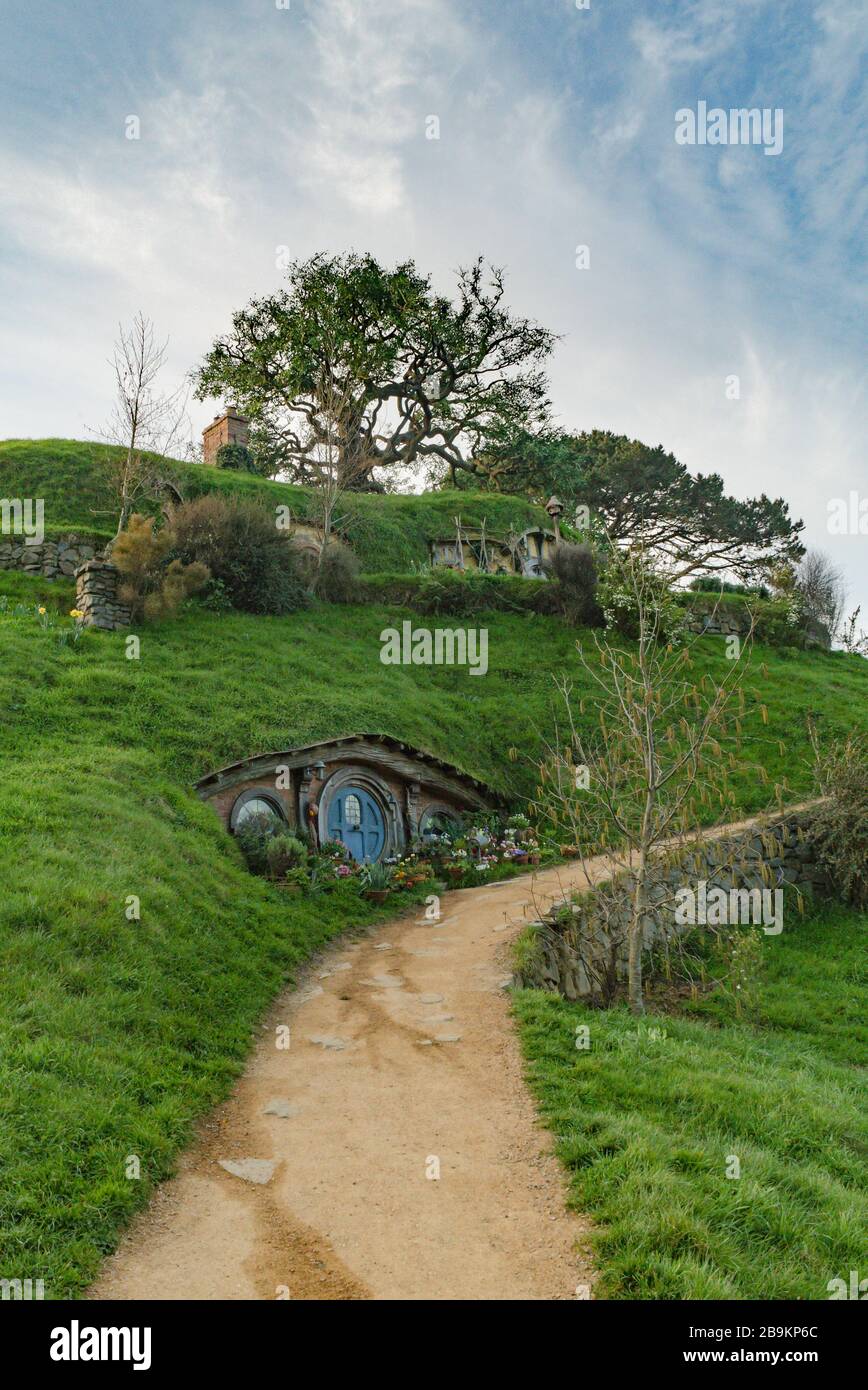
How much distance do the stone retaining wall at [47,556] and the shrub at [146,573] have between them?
9.32ft

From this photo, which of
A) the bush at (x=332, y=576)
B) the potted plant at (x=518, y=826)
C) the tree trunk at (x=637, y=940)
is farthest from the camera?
the bush at (x=332, y=576)

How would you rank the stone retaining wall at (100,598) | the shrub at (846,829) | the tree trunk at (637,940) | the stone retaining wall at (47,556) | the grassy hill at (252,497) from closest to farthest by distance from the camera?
the tree trunk at (637,940)
the shrub at (846,829)
the stone retaining wall at (100,598)
the stone retaining wall at (47,556)
the grassy hill at (252,497)

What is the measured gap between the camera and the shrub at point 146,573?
20.5 meters

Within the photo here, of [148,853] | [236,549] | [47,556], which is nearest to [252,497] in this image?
[236,549]

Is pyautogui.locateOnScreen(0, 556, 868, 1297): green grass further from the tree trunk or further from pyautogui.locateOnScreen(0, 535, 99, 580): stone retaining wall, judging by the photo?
the tree trunk

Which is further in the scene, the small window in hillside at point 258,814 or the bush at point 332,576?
the bush at point 332,576

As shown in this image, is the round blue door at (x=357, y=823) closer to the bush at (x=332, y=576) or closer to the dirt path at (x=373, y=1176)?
the dirt path at (x=373, y=1176)

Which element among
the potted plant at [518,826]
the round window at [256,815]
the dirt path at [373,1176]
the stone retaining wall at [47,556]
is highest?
the stone retaining wall at [47,556]

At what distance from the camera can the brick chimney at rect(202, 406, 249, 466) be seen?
36062 millimetres

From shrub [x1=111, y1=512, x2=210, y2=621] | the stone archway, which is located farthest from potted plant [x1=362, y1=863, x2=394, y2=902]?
shrub [x1=111, y1=512, x2=210, y2=621]

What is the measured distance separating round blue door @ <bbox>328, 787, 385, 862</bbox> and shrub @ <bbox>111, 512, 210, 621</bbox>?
26.4ft

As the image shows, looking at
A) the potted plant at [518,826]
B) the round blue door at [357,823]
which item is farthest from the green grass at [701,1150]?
the potted plant at [518,826]

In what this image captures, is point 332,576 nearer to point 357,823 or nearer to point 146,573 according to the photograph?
point 146,573
